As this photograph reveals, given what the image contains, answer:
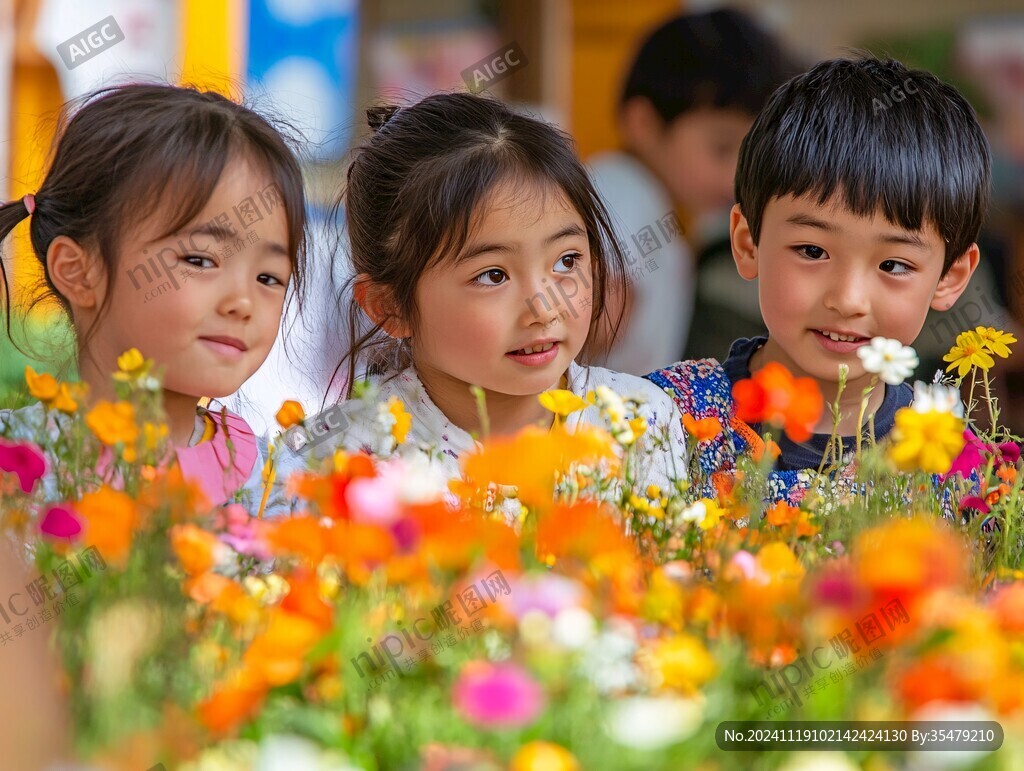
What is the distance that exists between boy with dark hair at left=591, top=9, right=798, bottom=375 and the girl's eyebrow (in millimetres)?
1440

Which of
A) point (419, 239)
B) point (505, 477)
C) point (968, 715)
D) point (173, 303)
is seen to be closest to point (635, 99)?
point (419, 239)

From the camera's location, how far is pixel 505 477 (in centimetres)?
82

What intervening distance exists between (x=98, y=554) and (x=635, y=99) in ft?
8.36

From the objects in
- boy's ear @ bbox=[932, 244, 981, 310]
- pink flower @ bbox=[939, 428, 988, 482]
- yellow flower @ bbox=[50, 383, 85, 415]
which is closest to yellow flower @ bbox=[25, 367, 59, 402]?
yellow flower @ bbox=[50, 383, 85, 415]

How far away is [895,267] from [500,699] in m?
1.20

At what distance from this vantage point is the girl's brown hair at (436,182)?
1.66 m

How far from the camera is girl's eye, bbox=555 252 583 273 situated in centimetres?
162

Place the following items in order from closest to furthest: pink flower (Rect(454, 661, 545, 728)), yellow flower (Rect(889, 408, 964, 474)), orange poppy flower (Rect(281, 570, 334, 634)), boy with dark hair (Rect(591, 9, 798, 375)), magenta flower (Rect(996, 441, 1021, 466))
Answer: pink flower (Rect(454, 661, 545, 728)) < orange poppy flower (Rect(281, 570, 334, 634)) < yellow flower (Rect(889, 408, 964, 474)) < magenta flower (Rect(996, 441, 1021, 466)) < boy with dark hair (Rect(591, 9, 798, 375))

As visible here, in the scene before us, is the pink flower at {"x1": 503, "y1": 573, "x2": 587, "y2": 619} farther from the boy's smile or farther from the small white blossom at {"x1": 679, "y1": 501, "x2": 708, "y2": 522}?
the boy's smile

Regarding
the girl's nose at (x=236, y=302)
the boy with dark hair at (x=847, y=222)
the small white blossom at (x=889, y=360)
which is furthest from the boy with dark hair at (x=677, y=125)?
the small white blossom at (x=889, y=360)

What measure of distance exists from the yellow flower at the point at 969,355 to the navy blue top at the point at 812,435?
1.22 ft

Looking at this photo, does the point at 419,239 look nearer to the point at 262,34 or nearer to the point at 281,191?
the point at 281,191

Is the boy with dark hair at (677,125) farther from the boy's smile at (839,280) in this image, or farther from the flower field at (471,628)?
the flower field at (471,628)

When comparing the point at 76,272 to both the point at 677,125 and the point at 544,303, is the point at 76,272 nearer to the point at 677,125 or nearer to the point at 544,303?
the point at 544,303
